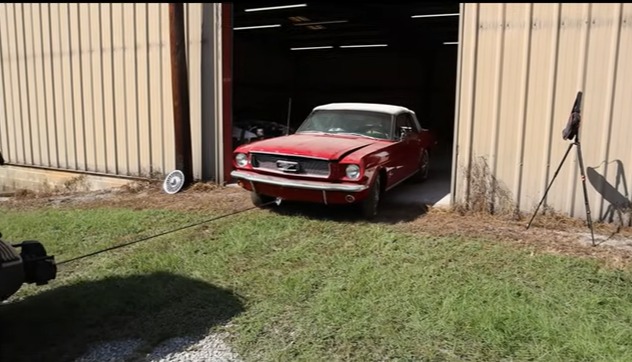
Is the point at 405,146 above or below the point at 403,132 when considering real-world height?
below

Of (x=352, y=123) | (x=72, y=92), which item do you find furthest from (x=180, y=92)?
(x=72, y=92)

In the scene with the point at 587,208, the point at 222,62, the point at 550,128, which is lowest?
the point at 587,208

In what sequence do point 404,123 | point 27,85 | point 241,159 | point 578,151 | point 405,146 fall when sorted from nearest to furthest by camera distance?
point 578,151, point 241,159, point 405,146, point 404,123, point 27,85

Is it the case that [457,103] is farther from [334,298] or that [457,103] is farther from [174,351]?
[174,351]

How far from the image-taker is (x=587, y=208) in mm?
5930

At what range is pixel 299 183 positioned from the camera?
20.1ft

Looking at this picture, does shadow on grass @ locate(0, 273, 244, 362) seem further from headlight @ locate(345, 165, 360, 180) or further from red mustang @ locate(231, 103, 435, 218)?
headlight @ locate(345, 165, 360, 180)

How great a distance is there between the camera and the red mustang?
6.01m

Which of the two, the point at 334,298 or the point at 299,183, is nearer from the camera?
the point at 334,298

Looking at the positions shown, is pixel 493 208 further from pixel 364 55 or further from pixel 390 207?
pixel 364 55

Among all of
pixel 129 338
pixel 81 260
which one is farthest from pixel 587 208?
pixel 81 260

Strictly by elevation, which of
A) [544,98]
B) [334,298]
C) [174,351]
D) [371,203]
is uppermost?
[544,98]

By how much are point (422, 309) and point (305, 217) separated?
256 centimetres

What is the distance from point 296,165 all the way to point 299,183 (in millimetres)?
214
